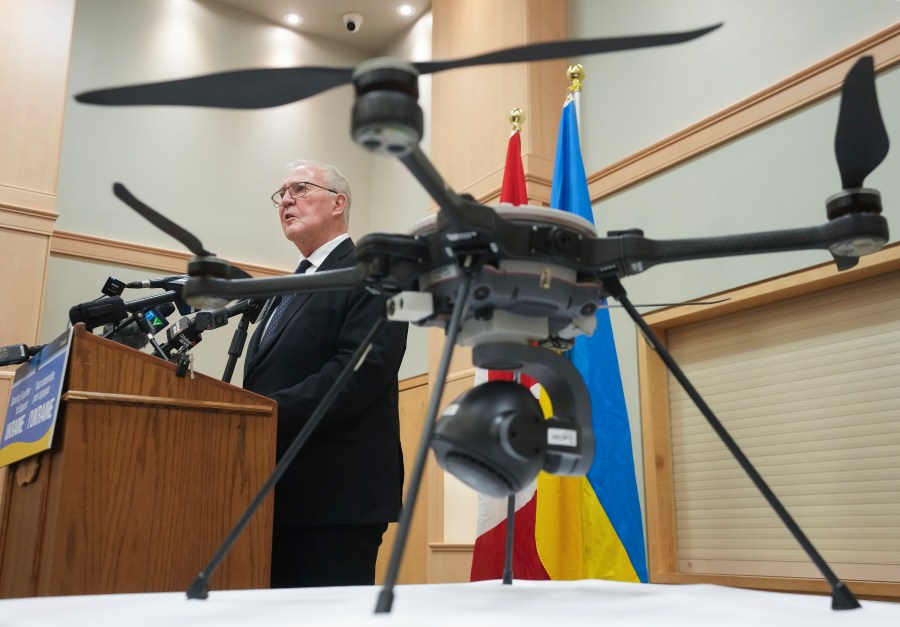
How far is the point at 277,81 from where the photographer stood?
0.57 m

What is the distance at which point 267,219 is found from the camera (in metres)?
5.63

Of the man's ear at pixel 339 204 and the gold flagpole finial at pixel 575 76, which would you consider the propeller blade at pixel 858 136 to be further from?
the gold flagpole finial at pixel 575 76

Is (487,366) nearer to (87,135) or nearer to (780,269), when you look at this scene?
(780,269)

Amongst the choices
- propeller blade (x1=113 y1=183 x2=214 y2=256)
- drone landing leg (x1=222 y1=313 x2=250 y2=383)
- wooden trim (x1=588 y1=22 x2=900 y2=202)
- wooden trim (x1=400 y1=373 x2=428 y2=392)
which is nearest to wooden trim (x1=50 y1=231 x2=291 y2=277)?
wooden trim (x1=400 y1=373 x2=428 y2=392)

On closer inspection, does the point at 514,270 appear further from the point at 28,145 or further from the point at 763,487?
the point at 28,145

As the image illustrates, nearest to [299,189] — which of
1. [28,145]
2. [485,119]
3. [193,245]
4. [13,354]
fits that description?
[13,354]

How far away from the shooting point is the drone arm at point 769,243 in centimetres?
63

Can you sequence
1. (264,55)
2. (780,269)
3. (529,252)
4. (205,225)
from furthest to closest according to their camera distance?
1. (264,55)
2. (205,225)
3. (780,269)
4. (529,252)

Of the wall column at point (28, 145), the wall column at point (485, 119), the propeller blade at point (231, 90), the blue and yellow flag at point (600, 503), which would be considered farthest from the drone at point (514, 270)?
the wall column at point (28, 145)

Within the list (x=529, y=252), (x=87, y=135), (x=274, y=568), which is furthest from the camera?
(x=87, y=135)

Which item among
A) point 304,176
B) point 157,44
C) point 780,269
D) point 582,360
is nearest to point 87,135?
point 157,44

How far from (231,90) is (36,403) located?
1238 millimetres

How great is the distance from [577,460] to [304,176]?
183cm

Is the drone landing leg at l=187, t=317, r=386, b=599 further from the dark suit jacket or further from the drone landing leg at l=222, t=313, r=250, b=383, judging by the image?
the drone landing leg at l=222, t=313, r=250, b=383
